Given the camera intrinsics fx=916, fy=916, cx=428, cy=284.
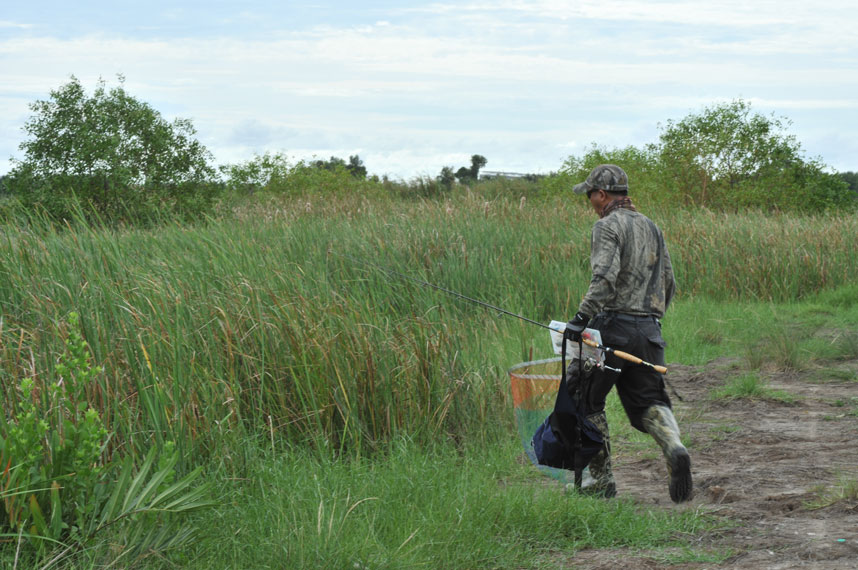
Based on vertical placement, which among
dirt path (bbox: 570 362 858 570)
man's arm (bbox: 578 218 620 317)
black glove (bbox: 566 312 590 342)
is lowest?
dirt path (bbox: 570 362 858 570)

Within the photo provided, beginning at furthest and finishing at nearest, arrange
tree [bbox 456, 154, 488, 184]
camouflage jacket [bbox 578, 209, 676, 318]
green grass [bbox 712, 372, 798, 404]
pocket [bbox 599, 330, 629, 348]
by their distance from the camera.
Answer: tree [bbox 456, 154, 488, 184]
green grass [bbox 712, 372, 798, 404]
pocket [bbox 599, 330, 629, 348]
camouflage jacket [bbox 578, 209, 676, 318]

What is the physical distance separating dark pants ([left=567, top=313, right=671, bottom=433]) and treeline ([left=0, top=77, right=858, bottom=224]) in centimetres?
509

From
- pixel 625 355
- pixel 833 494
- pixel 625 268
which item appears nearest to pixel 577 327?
pixel 625 355

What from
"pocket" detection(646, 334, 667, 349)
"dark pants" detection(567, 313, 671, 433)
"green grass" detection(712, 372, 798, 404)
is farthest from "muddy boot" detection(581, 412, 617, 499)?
"green grass" detection(712, 372, 798, 404)

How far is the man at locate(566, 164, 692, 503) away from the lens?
513 cm

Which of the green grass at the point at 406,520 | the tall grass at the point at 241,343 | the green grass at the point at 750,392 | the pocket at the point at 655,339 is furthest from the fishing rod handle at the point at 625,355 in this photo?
the green grass at the point at 750,392

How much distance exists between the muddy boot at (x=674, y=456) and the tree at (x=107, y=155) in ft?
49.4

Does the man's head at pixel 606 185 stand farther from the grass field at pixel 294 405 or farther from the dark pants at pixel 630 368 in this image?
the grass field at pixel 294 405

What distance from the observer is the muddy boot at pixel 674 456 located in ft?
16.5

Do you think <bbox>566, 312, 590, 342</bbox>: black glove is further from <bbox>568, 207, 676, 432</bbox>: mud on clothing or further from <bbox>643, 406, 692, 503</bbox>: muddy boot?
<bbox>643, 406, 692, 503</bbox>: muddy boot

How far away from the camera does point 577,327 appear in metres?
5.02

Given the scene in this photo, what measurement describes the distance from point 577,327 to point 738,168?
22.7m

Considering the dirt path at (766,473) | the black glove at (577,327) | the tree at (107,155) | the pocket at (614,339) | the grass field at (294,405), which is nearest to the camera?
the grass field at (294,405)

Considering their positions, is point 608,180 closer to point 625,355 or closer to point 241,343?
point 625,355
